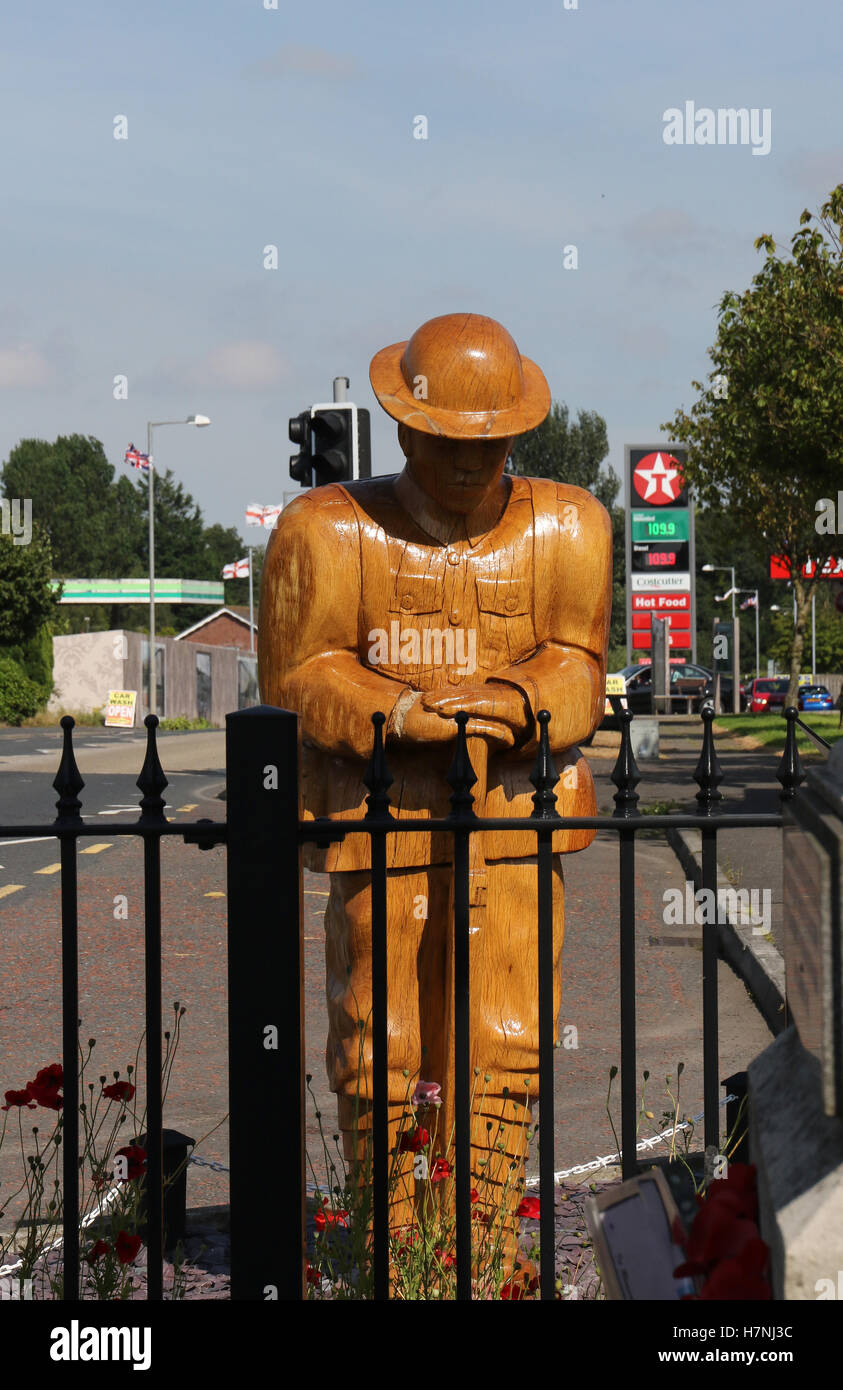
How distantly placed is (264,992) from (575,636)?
1.19m

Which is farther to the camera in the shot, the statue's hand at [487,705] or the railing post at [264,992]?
the statue's hand at [487,705]

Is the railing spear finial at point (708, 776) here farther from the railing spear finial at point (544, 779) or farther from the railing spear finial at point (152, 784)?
the railing spear finial at point (152, 784)

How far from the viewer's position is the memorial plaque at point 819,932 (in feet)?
4.94

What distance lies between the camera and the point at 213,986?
720 cm

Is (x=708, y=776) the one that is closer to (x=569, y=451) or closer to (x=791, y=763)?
(x=791, y=763)

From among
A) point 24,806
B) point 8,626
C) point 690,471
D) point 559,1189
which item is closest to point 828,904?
point 559,1189

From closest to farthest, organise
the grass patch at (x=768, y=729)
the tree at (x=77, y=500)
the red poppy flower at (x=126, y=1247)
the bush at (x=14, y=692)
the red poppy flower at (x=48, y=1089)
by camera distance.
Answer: the red poppy flower at (x=126, y=1247)
the red poppy flower at (x=48, y=1089)
the grass patch at (x=768, y=729)
the bush at (x=14, y=692)
the tree at (x=77, y=500)

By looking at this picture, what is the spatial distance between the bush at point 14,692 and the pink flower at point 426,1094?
34800mm

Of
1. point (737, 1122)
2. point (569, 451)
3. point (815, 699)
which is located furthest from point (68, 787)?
point (569, 451)

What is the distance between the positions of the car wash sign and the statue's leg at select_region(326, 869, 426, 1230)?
25.0 m

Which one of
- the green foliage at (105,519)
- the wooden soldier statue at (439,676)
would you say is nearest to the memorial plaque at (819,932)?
the wooden soldier statue at (439,676)

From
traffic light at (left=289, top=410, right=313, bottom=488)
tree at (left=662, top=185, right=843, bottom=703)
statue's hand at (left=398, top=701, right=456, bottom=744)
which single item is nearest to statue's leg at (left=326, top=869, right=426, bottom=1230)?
statue's hand at (left=398, top=701, right=456, bottom=744)

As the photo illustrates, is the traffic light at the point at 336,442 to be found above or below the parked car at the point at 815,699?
above

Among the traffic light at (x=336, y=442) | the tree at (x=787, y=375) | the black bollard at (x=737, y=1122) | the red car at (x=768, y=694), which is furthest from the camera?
the red car at (x=768, y=694)
